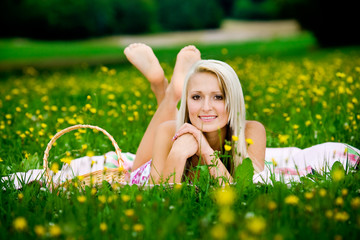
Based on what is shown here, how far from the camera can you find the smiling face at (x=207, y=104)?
2.34 meters

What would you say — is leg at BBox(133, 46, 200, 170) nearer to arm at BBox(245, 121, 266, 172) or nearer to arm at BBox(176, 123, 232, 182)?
arm at BBox(176, 123, 232, 182)

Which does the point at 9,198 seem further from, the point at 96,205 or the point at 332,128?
the point at 332,128

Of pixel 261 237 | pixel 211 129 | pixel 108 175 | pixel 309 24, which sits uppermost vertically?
pixel 309 24

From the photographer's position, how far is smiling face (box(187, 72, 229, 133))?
92.3 inches

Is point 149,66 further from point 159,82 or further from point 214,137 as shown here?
point 214,137

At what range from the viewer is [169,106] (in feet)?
9.59

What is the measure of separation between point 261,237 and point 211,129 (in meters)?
1.02

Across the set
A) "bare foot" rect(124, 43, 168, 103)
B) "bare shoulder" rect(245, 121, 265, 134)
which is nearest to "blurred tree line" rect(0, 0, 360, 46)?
"bare foot" rect(124, 43, 168, 103)

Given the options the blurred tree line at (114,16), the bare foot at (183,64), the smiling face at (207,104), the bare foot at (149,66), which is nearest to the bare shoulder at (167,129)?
the smiling face at (207,104)

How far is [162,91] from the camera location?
317 centimetres

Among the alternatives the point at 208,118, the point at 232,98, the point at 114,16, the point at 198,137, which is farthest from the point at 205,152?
the point at 114,16

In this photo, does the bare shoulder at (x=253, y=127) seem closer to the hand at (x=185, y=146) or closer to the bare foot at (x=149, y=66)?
the hand at (x=185, y=146)

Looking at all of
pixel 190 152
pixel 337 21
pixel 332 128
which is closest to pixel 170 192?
pixel 190 152

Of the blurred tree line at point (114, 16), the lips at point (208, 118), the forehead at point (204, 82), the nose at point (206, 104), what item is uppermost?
the blurred tree line at point (114, 16)
